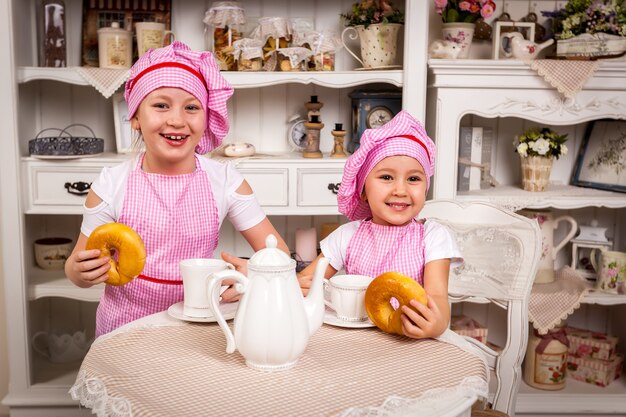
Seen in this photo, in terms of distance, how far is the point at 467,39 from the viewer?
253cm

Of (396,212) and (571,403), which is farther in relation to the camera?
(571,403)

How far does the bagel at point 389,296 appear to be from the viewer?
1233mm

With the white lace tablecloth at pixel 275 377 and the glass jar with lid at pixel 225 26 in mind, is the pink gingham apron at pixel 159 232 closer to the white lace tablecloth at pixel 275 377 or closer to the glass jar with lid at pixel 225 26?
the white lace tablecloth at pixel 275 377

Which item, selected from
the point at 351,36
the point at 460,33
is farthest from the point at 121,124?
the point at 460,33

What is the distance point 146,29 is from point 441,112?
44.7 inches

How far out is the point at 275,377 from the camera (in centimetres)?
109

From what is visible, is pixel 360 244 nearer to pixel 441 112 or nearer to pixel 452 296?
pixel 452 296

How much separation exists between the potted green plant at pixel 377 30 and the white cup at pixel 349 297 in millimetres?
1346

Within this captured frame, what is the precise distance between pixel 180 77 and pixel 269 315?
2.19 ft

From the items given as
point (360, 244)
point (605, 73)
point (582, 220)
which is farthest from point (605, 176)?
point (360, 244)

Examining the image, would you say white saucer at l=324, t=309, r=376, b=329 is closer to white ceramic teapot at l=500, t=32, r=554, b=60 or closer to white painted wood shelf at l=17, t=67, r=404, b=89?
white painted wood shelf at l=17, t=67, r=404, b=89

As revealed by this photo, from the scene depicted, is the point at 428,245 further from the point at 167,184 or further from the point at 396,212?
the point at 167,184

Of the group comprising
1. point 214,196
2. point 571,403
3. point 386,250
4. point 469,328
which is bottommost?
point 571,403

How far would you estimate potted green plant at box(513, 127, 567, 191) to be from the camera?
2.55 metres
